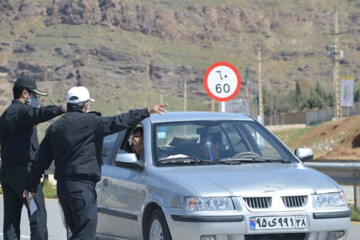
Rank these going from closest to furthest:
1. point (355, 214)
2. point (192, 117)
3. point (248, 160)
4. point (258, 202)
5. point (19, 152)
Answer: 1. point (258, 202)
2. point (19, 152)
3. point (248, 160)
4. point (192, 117)
5. point (355, 214)

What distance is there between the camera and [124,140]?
376 inches

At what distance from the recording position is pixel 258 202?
295 inches

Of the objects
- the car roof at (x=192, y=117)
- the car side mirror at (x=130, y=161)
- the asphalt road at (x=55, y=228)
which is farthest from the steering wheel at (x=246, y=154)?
the asphalt road at (x=55, y=228)

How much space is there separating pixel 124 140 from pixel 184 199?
6.84 feet

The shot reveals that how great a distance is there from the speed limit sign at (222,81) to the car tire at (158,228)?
731cm

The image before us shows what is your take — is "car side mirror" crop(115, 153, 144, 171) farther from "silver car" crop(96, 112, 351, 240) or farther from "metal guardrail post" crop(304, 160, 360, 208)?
"metal guardrail post" crop(304, 160, 360, 208)

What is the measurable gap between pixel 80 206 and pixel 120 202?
155 centimetres

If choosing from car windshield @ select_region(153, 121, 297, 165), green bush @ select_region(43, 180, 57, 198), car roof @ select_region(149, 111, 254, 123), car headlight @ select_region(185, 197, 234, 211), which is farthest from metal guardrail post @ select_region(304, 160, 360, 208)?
car headlight @ select_region(185, 197, 234, 211)

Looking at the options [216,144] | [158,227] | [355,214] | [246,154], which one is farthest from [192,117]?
[355,214]

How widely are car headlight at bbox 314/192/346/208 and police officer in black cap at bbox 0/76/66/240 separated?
2470 mm

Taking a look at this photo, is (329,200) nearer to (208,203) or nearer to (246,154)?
(208,203)

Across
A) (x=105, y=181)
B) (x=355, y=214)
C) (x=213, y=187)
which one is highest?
(x=213, y=187)

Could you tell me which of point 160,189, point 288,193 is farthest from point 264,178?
point 160,189

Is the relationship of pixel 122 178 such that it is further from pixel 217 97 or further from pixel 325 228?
pixel 217 97
